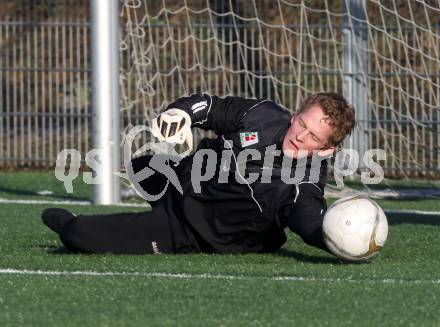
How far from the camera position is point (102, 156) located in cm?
998

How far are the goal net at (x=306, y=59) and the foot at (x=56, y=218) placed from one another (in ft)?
13.3

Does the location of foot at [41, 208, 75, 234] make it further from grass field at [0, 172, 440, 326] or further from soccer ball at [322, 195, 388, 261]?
→ soccer ball at [322, 195, 388, 261]

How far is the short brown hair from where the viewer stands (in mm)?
6516

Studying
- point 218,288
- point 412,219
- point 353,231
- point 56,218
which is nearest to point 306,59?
point 412,219

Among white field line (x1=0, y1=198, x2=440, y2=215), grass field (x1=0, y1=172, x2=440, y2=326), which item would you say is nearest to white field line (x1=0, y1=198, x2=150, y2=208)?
white field line (x1=0, y1=198, x2=440, y2=215)

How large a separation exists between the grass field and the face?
1.92 ft

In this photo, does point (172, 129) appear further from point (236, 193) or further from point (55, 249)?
point (55, 249)

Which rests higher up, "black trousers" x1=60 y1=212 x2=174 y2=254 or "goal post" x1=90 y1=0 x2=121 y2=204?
"goal post" x1=90 y1=0 x2=121 y2=204

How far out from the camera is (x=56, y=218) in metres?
7.04

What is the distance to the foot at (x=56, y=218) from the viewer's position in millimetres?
6977

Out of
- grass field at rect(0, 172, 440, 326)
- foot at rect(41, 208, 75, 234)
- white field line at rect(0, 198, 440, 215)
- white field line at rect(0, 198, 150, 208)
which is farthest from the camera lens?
white field line at rect(0, 198, 150, 208)

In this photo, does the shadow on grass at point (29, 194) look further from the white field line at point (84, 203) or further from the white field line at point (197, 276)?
the white field line at point (197, 276)

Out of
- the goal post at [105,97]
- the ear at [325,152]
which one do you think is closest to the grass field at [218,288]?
the ear at [325,152]

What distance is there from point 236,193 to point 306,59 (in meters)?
5.97
